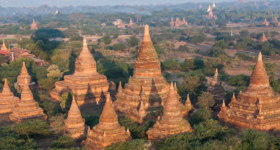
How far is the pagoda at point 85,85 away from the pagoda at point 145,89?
6.87 metres

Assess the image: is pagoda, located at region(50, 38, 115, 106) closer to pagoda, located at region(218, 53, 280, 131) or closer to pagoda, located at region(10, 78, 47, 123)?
pagoda, located at region(10, 78, 47, 123)

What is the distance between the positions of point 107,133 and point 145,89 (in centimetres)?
754

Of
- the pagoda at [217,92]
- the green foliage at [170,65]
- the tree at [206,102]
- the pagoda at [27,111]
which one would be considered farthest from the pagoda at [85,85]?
the green foliage at [170,65]

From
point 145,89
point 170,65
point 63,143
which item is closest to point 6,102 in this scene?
point 63,143

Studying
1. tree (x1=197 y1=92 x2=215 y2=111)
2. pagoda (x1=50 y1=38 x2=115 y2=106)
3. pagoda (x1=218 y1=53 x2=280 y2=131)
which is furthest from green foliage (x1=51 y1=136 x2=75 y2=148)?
tree (x1=197 y1=92 x2=215 y2=111)

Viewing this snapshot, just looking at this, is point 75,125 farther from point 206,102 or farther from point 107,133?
point 206,102

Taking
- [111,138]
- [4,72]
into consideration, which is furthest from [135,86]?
[4,72]

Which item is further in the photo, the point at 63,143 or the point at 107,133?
the point at 63,143

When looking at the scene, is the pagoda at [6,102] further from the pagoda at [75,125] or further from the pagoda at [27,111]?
the pagoda at [75,125]

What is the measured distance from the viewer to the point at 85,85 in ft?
126

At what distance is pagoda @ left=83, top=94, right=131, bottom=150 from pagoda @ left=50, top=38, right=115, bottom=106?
13.6 meters

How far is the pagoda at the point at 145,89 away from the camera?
30.3 metres

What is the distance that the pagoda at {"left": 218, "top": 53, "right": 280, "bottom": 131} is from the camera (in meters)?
27.0

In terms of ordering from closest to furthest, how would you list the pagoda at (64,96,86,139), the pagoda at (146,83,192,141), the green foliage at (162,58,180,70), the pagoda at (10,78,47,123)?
1. the pagoda at (146,83,192,141)
2. the pagoda at (64,96,86,139)
3. the pagoda at (10,78,47,123)
4. the green foliage at (162,58,180,70)
